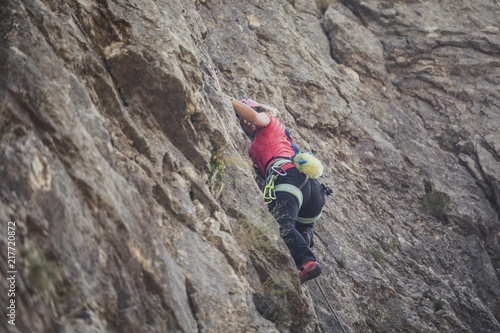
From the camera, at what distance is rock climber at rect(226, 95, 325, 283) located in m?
7.61

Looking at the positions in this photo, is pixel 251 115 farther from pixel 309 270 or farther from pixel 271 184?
pixel 309 270

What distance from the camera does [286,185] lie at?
26.2 ft

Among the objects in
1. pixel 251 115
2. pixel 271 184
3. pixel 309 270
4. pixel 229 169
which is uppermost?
pixel 251 115

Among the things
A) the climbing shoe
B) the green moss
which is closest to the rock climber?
the climbing shoe

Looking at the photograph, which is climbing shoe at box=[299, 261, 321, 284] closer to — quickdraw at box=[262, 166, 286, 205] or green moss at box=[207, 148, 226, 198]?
quickdraw at box=[262, 166, 286, 205]

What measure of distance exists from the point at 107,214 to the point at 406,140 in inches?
385

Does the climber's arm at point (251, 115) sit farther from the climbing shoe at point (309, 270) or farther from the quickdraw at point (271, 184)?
the climbing shoe at point (309, 270)

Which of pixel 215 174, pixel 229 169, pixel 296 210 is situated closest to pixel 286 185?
pixel 296 210

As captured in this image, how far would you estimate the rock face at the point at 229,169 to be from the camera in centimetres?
451

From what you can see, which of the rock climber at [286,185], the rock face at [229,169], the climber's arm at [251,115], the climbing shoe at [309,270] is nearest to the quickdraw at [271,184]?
the rock climber at [286,185]

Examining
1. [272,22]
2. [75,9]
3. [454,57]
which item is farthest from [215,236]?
[454,57]

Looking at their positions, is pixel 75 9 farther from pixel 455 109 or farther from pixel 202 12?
pixel 455 109

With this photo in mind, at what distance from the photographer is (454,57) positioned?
50.5 feet

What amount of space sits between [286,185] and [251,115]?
4.26ft
